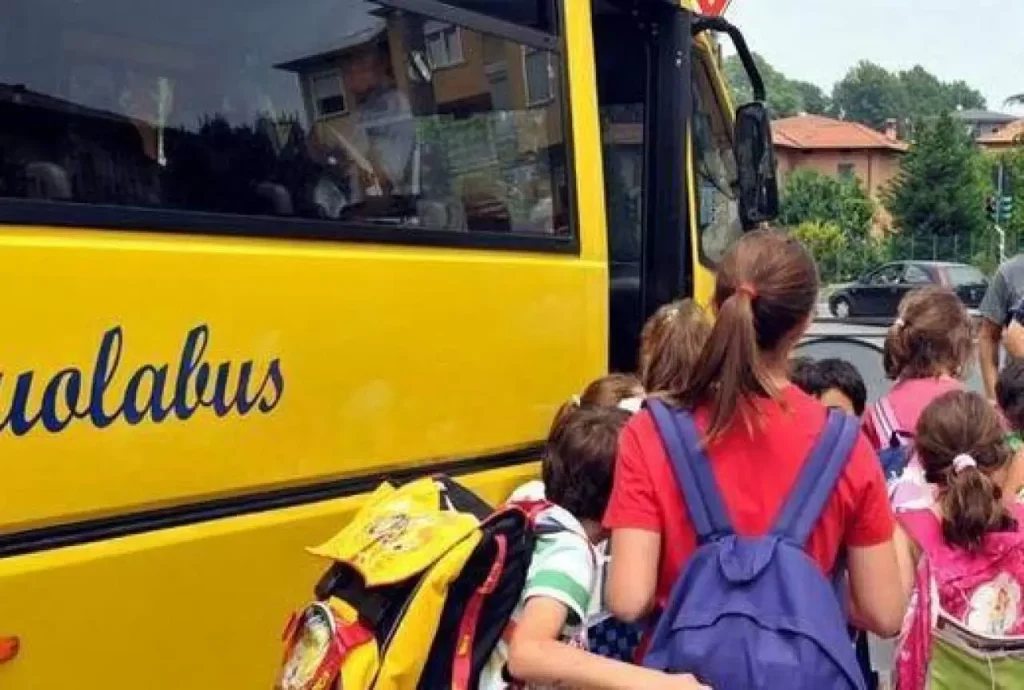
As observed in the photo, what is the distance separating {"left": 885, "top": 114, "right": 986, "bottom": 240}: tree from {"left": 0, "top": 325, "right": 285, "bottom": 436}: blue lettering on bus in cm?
5189

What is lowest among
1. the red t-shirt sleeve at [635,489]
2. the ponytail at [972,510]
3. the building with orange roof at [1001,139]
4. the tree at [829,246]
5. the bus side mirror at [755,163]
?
the tree at [829,246]

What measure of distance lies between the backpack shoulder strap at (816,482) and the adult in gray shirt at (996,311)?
4.03m

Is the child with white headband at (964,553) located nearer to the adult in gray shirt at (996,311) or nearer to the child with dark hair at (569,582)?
the child with dark hair at (569,582)

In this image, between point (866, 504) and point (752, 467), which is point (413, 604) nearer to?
point (752, 467)

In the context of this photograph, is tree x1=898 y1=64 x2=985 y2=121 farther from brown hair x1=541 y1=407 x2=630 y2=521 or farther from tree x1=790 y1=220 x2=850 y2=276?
brown hair x1=541 y1=407 x2=630 y2=521

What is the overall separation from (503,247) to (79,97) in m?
1.48

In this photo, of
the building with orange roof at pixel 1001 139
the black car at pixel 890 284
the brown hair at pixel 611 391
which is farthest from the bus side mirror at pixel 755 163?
the building with orange roof at pixel 1001 139

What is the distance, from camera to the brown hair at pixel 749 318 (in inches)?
100

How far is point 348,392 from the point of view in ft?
11.4

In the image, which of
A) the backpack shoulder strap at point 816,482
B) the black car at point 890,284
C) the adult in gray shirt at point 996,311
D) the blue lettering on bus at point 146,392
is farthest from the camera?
the black car at point 890,284

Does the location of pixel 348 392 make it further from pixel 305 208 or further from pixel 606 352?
pixel 606 352

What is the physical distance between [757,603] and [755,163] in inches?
132

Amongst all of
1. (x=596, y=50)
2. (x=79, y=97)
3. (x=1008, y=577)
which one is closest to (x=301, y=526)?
(x=79, y=97)

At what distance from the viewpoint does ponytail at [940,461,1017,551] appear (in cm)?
358
